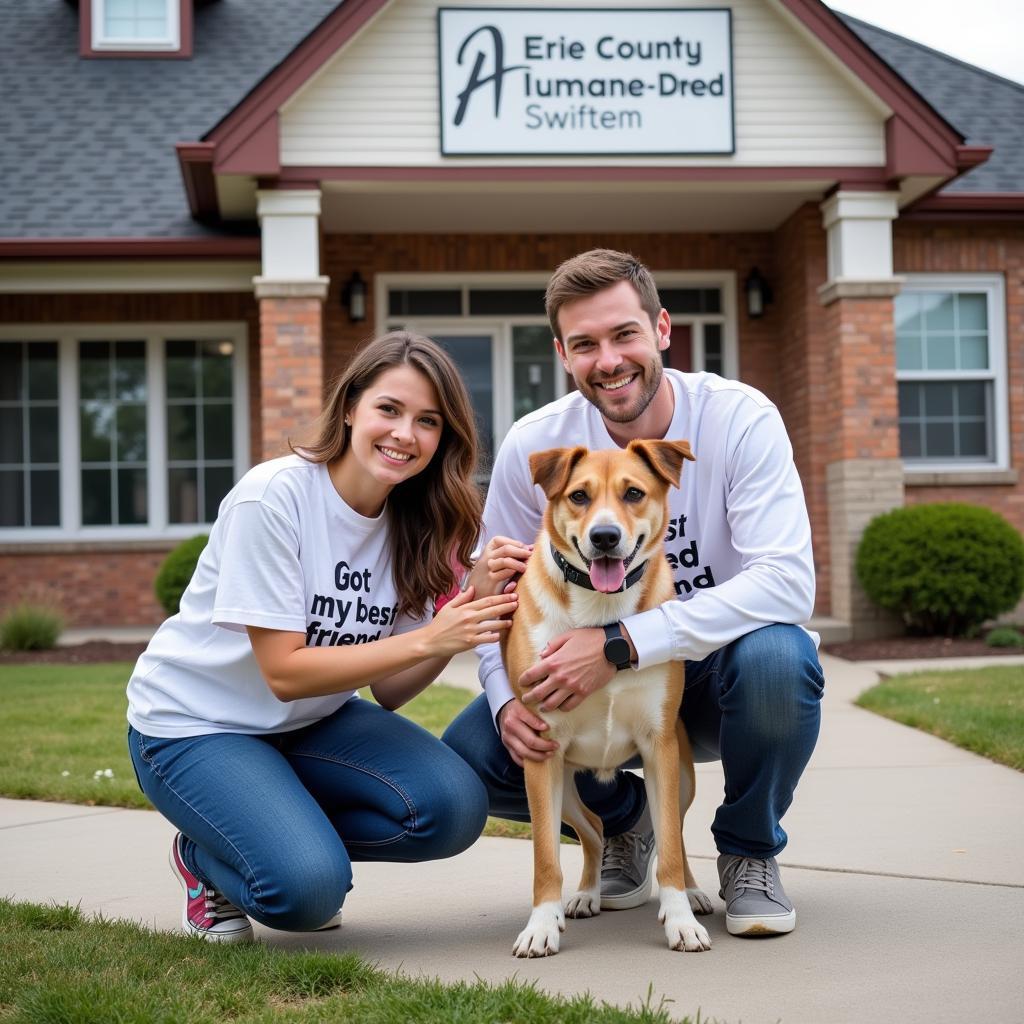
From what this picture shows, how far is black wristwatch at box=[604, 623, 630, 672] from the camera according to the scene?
10.8 feet

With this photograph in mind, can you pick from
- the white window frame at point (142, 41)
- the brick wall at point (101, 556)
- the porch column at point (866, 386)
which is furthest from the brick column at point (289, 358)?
the white window frame at point (142, 41)

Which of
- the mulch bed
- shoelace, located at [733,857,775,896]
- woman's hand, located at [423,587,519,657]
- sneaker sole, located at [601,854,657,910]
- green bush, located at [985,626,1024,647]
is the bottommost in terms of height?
sneaker sole, located at [601,854,657,910]

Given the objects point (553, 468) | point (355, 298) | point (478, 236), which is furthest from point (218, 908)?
point (478, 236)

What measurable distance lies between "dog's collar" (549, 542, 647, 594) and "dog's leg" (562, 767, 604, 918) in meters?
0.55

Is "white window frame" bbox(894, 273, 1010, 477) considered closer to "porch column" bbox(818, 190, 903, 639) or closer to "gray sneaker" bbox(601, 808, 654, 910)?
"porch column" bbox(818, 190, 903, 639)

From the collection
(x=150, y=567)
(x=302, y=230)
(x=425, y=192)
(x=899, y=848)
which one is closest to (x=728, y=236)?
(x=425, y=192)

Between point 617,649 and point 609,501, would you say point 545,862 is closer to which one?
point 617,649

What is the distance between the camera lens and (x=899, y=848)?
430 cm

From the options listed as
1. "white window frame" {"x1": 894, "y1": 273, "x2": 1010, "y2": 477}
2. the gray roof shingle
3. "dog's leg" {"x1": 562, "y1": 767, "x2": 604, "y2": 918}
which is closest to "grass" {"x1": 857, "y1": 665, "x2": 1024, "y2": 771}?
"dog's leg" {"x1": 562, "y1": 767, "x2": 604, "y2": 918}

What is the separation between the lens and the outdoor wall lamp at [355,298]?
1214cm

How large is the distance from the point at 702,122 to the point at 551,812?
8390 mm

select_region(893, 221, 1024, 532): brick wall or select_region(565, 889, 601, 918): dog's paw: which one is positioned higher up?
select_region(893, 221, 1024, 532): brick wall

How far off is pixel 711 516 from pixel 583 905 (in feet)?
3.96

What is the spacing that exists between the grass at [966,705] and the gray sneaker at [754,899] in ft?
8.06
